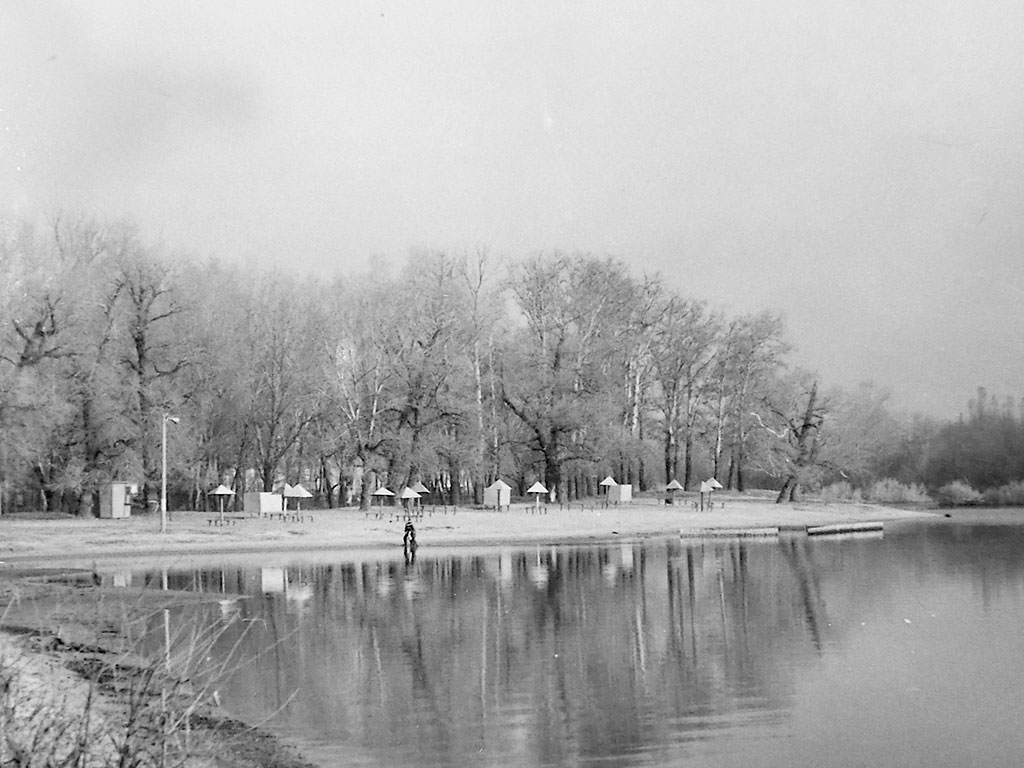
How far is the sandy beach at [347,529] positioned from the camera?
44469 mm

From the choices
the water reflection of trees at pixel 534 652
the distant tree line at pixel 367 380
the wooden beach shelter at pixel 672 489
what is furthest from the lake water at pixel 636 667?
the wooden beach shelter at pixel 672 489

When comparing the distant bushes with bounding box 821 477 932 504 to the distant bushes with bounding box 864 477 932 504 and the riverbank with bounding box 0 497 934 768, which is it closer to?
the distant bushes with bounding box 864 477 932 504

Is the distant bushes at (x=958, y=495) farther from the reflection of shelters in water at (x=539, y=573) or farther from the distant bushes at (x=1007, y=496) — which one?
the reflection of shelters in water at (x=539, y=573)

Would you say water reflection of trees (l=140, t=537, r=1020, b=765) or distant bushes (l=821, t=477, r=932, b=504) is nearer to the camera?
water reflection of trees (l=140, t=537, r=1020, b=765)

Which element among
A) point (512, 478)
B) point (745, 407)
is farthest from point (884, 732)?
point (745, 407)

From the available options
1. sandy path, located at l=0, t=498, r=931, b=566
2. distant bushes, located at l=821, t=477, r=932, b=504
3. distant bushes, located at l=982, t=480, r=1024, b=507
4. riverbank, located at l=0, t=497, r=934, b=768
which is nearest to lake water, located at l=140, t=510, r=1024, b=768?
riverbank, located at l=0, t=497, r=934, b=768

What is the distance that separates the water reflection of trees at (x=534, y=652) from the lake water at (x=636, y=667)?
0.17ft

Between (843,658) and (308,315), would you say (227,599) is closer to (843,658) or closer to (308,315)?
(843,658)

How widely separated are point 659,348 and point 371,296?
81.1ft

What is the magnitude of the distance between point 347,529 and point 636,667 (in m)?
37.8

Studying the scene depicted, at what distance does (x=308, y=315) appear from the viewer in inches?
2510

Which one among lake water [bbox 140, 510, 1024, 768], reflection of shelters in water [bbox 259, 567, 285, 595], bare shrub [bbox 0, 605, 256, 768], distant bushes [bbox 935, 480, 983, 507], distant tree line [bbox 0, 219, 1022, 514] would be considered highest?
distant tree line [bbox 0, 219, 1022, 514]

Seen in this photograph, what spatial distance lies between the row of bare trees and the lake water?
23.4 m

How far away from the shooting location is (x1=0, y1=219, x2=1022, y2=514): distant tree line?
2092 inches
